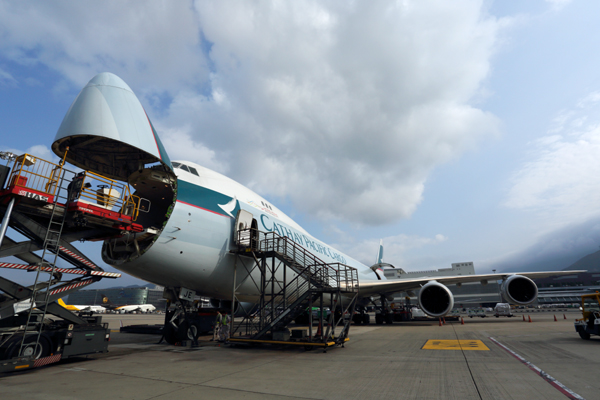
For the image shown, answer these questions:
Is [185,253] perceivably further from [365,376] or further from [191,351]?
[365,376]

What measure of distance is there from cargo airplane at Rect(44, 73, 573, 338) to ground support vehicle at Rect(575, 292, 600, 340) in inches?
462

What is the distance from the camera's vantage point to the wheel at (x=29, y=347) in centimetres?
707

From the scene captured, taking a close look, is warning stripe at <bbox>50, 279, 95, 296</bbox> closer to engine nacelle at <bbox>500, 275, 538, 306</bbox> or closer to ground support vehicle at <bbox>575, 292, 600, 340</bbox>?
ground support vehicle at <bbox>575, 292, 600, 340</bbox>

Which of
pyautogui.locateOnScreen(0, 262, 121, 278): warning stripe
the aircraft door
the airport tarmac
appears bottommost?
the airport tarmac

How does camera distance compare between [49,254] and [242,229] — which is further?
[242,229]

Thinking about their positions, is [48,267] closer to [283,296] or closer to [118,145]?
[118,145]

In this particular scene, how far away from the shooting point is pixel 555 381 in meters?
5.62

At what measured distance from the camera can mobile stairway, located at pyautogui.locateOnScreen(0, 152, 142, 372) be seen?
23.0ft

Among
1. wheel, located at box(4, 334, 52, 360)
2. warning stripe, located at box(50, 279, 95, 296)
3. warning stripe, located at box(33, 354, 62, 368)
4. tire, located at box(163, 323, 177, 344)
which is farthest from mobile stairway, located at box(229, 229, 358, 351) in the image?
wheel, located at box(4, 334, 52, 360)

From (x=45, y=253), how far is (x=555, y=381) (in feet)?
35.2

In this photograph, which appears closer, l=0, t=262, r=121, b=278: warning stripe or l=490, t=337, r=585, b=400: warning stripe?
l=490, t=337, r=585, b=400: warning stripe

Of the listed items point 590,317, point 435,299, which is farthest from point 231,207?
point 590,317

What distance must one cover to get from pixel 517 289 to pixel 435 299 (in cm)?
522

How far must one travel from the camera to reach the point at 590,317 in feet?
36.1
